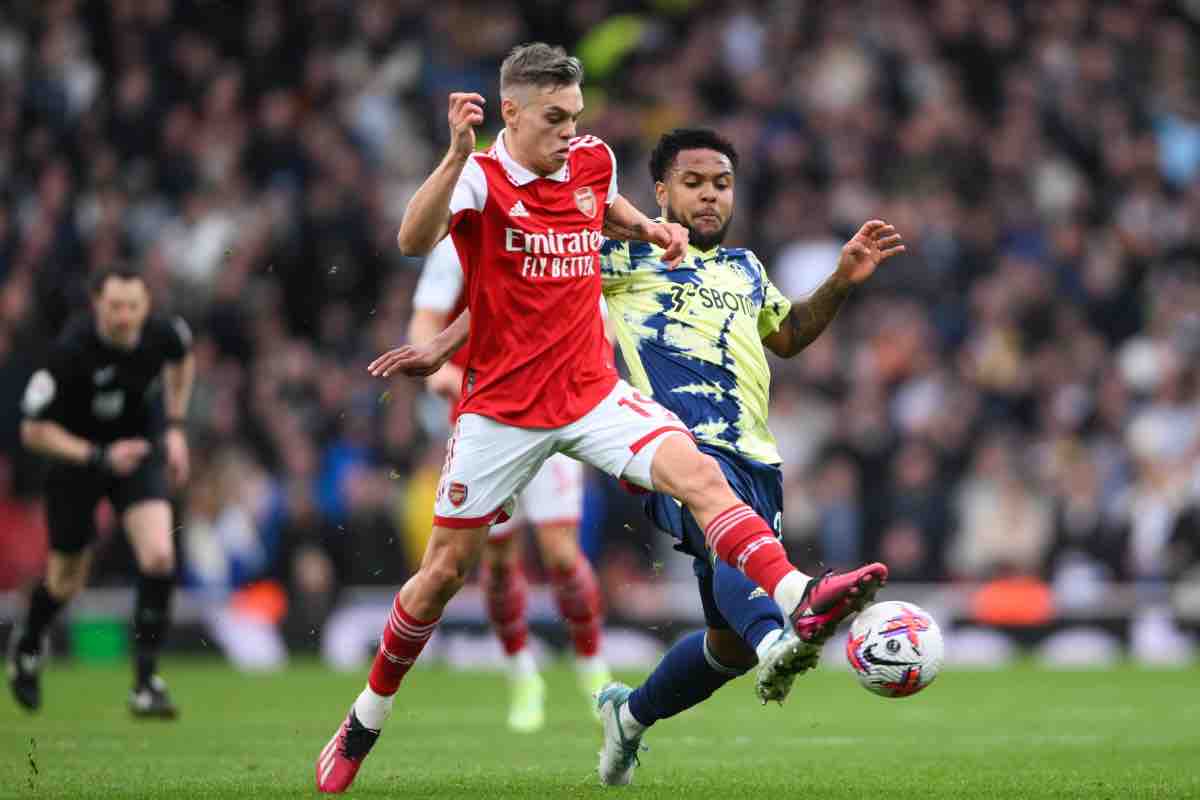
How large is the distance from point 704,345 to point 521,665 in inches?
162

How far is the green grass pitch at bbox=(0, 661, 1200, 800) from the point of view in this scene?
740 centimetres

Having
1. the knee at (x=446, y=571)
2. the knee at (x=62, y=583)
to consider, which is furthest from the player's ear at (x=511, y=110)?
the knee at (x=62, y=583)

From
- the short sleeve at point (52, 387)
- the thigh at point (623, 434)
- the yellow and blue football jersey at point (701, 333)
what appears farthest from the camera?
the short sleeve at point (52, 387)

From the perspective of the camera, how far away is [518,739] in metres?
9.91

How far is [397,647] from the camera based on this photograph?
24.5ft

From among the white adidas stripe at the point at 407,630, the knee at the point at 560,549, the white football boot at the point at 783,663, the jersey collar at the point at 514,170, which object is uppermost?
the jersey collar at the point at 514,170

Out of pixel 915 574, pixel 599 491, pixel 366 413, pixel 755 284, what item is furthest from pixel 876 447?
pixel 755 284

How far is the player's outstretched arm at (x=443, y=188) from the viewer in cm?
663

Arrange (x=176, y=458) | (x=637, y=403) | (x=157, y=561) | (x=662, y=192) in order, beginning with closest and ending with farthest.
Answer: (x=637, y=403) < (x=662, y=192) < (x=176, y=458) < (x=157, y=561)

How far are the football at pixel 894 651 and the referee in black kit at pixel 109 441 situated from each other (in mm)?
5553

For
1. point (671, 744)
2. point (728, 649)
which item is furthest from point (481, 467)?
point (671, 744)

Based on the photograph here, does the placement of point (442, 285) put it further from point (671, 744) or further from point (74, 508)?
point (671, 744)

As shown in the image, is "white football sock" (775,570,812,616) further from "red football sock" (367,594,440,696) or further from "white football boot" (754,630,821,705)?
"red football sock" (367,594,440,696)

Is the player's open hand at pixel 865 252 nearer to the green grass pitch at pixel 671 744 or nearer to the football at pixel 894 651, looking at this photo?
the football at pixel 894 651
